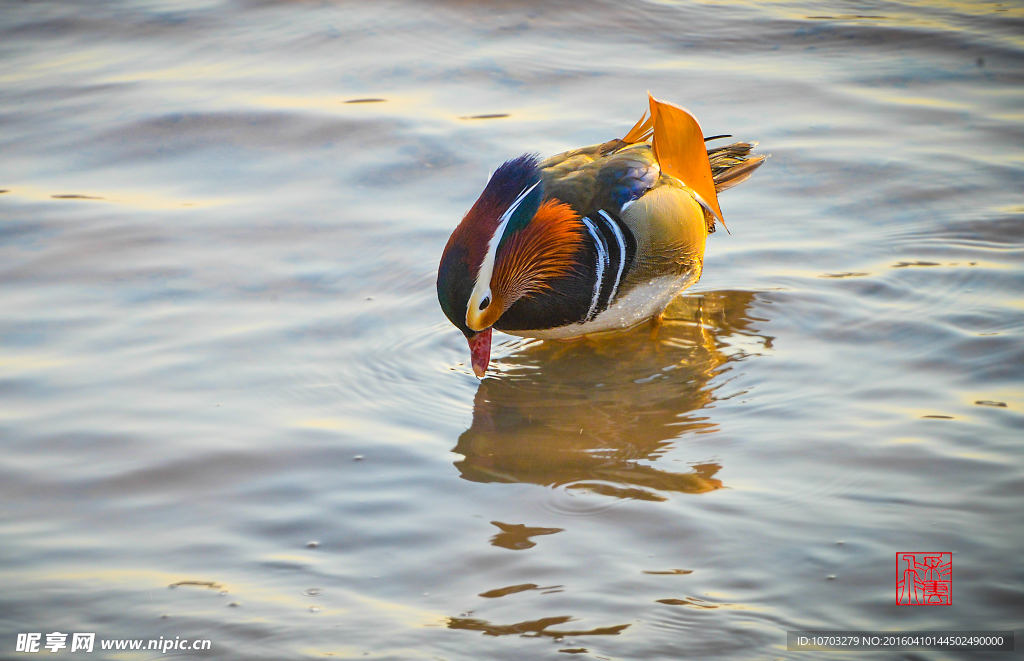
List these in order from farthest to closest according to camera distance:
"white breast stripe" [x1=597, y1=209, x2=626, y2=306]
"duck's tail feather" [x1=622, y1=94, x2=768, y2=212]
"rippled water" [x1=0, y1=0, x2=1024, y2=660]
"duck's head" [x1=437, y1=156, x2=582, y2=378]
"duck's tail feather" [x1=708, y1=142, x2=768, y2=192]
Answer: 1. "duck's tail feather" [x1=708, y1=142, x2=768, y2=192]
2. "white breast stripe" [x1=597, y1=209, x2=626, y2=306]
3. "duck's tail feather" [x1=622, y1=94, x2=768, y2=212]
4. "duck's head" [x1=437, y1=156, x2=582, y2=378]
5. "rippled water" [x1=0, y1=0, x2=1024, y2=660]

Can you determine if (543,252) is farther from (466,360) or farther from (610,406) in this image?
(610,406)

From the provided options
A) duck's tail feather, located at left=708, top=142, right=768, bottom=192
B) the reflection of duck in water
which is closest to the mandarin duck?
the reflection of duck in water

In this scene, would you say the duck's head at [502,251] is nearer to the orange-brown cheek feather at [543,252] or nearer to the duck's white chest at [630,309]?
the orange-brown cheek feather at [543,252]

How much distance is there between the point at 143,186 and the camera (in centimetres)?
539

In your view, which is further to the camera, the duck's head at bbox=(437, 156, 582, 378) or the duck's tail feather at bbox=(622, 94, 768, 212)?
the duck's tail feather at bbox=(622, 94, 768, 212)

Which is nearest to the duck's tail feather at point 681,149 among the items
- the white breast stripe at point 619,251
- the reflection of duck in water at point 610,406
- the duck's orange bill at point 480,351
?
the white breast stripe at point 619,251

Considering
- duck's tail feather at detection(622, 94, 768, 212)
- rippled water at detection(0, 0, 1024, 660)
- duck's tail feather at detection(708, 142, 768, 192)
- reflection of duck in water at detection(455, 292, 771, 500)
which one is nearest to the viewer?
rippled water at detection(0, 0, 1024, 660)

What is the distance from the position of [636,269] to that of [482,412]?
2.94ft

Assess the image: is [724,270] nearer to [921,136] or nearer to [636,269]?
[636,269]

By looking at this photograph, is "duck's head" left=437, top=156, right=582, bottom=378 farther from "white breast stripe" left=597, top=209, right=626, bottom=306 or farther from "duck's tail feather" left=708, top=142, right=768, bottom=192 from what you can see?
"duck's tail feather" left=708, top=142, right=768, bottom=192

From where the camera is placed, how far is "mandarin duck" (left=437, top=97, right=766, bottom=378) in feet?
12.1

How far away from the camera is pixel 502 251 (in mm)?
3729

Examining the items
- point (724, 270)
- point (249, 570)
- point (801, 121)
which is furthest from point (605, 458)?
point (801, 121)

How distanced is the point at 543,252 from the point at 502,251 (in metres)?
0.20
